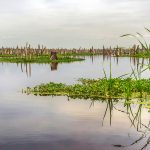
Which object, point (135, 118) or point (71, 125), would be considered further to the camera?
point (135, 118)

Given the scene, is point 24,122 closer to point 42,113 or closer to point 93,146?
point 42,113

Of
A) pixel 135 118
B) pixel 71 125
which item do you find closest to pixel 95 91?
pixel 135 118

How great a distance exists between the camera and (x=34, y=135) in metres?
15.3

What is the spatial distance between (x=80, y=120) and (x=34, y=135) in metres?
3.38

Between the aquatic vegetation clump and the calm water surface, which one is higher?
the aquatic vegetation clump

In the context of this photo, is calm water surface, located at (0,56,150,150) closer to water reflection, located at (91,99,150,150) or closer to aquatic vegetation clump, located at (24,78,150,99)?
water reflection, located at (91,99,150,150)

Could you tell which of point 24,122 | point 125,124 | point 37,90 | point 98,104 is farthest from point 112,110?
point 37,90

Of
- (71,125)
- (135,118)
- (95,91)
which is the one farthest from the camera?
(95,91)

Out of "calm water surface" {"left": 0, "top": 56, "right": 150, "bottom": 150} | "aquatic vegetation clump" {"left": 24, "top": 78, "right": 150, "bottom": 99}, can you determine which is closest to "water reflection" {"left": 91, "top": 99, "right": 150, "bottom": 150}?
"calm water surface" {"left": 0, "top": 56, "right": 150, "bottom": 150}

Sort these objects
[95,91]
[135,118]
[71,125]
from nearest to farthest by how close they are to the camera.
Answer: [71,125], [135,118], [95,91]

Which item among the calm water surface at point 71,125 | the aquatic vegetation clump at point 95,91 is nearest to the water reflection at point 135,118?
the calm water surface at point 71,125

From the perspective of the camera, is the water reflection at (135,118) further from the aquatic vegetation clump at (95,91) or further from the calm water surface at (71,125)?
the aquatic vegetation clump at (95,91)

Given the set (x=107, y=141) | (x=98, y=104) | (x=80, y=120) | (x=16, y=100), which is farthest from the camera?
(x=16, y=100)

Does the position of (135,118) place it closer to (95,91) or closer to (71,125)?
(71,125)
